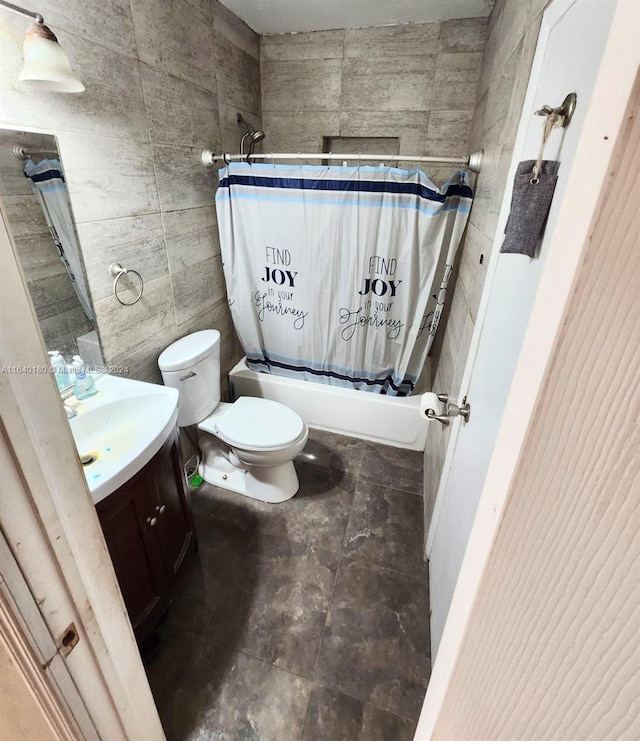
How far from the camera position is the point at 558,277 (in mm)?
325

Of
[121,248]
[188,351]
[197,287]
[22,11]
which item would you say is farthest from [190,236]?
[22,11]

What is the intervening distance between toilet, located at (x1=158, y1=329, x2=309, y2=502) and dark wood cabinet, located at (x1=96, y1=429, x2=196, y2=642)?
408 millimetres

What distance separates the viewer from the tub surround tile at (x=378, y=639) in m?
1.25

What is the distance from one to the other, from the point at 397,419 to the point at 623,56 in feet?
6.85

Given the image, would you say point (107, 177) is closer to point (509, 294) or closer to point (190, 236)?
point (190, 236)

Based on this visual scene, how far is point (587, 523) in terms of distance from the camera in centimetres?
33

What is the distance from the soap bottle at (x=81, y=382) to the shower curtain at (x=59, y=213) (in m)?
0.21

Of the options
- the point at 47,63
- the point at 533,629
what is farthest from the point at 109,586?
the point at 47,63

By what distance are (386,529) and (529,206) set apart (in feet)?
5.12

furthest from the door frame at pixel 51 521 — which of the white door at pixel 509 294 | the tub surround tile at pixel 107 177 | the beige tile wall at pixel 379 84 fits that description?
the beige tile wall at pixel 379 84

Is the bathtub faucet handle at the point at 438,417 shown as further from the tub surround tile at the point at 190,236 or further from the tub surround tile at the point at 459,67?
the tub surround tile at the point at 459,67

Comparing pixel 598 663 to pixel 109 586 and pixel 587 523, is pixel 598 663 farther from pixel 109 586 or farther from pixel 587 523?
pixel 109 586

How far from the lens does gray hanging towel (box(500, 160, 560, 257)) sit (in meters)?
0.67

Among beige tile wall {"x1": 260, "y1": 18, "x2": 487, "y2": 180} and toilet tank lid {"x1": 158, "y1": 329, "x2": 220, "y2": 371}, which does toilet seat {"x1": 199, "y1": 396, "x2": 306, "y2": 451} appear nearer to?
toilet tank lid {"x1": 158, "y1": 329, "x2": 220, "y2": 371}
